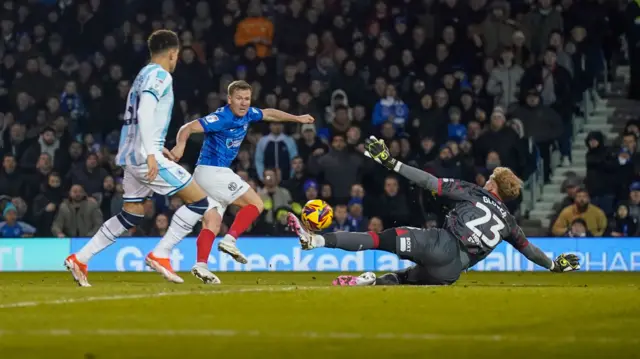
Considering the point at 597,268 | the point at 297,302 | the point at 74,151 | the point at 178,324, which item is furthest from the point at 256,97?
the point at 178,324

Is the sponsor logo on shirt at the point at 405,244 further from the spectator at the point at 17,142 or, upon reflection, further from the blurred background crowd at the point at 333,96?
the spectator at the point at 17,142

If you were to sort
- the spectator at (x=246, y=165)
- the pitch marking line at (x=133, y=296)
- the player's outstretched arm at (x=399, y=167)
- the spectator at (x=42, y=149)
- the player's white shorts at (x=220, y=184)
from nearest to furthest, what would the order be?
the pitch marking line at (x=133, y=296) → the player's outstretched arm at (x=399, y=167) → the player's white shorts at (x=220, y=184) → the spectator at (x=246, y=165) → the spectator at (x=42, y=149)

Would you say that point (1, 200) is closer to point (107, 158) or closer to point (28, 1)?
point (107, 158)

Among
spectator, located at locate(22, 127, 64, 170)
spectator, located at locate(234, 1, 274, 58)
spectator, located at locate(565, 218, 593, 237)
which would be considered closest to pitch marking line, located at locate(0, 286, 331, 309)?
spectator, located at locate(565, 218, 593, 237)

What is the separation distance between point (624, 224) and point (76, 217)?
8505mm

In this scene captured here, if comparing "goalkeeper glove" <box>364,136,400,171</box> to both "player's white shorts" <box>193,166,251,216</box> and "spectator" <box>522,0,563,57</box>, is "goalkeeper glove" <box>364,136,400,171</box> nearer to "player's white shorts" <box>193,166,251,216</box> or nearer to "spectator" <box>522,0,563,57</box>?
"player's white shorts" <box>193,166,251,216</box>

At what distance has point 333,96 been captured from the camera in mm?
23062

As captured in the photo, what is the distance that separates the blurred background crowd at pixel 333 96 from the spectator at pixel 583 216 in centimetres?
3

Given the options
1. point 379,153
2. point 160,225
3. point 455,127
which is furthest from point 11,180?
point 379,153

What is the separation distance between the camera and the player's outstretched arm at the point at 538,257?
1315 centimetres

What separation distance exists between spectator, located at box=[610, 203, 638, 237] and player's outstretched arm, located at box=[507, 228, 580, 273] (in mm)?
7002

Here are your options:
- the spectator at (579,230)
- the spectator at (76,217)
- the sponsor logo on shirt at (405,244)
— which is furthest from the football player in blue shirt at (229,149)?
the spectator at (579,230)

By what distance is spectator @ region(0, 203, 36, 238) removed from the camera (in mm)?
20891

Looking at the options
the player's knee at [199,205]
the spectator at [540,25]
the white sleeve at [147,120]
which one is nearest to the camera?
the white sleeve at [147,120]
